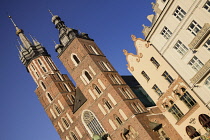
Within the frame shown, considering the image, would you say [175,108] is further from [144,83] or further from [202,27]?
[202,27]

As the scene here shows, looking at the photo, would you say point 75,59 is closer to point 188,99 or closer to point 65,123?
Answer: point 65,123

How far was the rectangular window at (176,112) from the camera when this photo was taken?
30591mm

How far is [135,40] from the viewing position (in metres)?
34.3

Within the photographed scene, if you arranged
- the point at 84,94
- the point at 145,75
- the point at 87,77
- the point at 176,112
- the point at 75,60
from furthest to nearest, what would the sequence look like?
the point at 75,60 → the point at 87,77 → the point at 84,94 → the point at 145,75 → the point at 176,112

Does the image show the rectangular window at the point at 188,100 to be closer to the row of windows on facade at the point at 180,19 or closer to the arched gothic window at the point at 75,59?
the row of windows on facade at the point at 180,19

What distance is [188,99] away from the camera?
96.0 feet

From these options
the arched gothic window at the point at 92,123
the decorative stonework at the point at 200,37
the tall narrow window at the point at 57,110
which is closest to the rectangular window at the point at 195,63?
the decorative stonework at the point at 200,37

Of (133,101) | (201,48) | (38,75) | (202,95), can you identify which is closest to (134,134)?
(133,101)

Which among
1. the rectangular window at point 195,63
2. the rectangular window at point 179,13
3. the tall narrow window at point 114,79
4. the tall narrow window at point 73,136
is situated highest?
the tall narrow window at point 114,79

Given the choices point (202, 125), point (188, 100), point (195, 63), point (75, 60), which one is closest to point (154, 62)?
point (188, 100)

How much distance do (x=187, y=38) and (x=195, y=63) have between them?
2610mm

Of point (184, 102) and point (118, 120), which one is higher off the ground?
point (118, 120)

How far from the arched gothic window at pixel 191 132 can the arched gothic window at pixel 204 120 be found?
137 centimetres

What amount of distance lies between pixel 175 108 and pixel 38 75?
26479 millimetres
